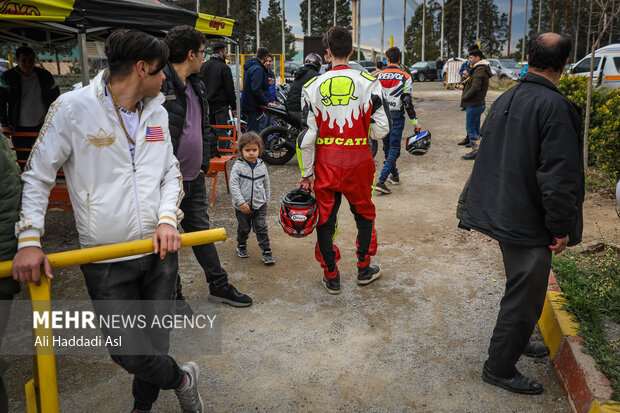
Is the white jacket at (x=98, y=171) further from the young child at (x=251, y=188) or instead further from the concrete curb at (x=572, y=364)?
the young child at (x=251, y=188)

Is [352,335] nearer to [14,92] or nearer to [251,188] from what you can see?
[251,188]

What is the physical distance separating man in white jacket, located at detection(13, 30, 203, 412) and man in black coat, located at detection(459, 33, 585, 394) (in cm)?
179

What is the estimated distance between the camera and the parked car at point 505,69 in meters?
29.5

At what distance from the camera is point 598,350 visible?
308cm

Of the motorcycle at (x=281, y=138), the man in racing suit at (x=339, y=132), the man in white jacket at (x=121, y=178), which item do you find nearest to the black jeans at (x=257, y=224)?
the man in racing suit at (x=339, y=132)

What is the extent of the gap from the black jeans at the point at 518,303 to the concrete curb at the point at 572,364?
31 cm

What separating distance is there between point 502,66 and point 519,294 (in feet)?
104

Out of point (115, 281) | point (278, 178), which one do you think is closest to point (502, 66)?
point (278, 178)

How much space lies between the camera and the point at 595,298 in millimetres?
3701

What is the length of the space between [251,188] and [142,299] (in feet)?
8.89

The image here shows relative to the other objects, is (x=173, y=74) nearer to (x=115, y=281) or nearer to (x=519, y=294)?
(x=115, y=281)

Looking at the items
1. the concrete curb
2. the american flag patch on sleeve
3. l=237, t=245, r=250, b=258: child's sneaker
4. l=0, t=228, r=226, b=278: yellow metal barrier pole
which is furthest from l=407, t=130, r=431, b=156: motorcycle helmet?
l=0, t=228, r=226, b=278: yellow metal barrier pole

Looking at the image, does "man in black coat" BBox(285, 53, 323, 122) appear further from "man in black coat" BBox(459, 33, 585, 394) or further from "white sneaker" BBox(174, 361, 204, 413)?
"white sneaker" BBox(174, 361, 204, 413)

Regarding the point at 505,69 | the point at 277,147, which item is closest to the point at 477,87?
the point at 277,147
